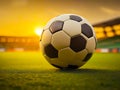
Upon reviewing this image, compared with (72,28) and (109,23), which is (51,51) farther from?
(109,23)

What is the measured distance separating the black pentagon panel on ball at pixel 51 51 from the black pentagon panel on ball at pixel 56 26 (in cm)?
23

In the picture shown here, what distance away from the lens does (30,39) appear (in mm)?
28594

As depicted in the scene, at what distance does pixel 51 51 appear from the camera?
4.43 metres

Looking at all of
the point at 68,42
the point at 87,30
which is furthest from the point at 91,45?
the point at 68,42

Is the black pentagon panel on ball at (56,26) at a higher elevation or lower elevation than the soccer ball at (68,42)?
higher

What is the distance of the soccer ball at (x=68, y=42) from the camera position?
434cm

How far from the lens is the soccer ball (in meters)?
4.34

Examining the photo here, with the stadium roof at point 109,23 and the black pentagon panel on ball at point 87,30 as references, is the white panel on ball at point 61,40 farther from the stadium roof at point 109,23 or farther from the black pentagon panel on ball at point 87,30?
the stadium roof at point 109,23

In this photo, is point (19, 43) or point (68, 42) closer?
point (68, 42)

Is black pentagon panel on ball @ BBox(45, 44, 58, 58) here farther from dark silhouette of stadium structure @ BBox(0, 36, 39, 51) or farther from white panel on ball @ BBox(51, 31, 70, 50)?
dark silhouette of stadium structure @ BBox(0, 36, 39, 51)

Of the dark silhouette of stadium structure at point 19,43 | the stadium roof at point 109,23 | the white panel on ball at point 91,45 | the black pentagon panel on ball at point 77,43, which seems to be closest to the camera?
the black pentagon panel on ball at point 77,43

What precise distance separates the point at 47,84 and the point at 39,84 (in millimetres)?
82

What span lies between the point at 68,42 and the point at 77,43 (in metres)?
0.14

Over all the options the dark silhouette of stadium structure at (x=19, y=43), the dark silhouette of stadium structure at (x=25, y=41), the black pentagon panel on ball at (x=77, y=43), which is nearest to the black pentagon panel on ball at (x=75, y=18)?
the black pentagon panel on ball at (x=77, y=43)
